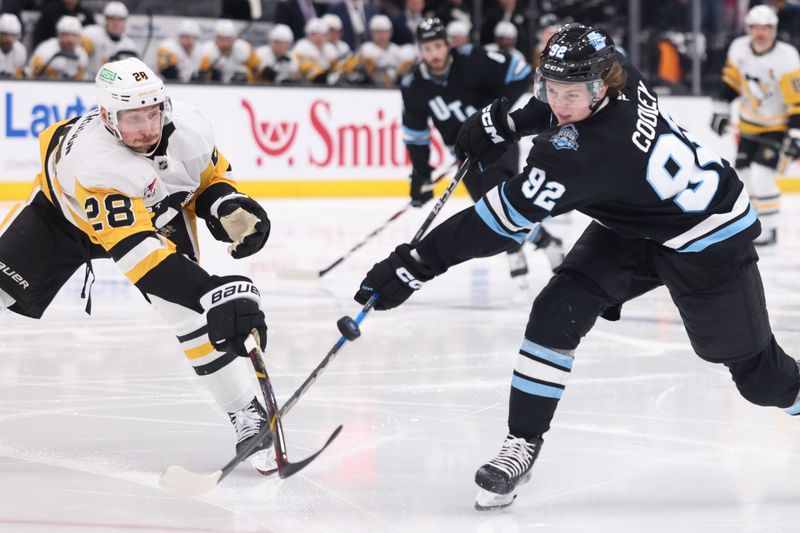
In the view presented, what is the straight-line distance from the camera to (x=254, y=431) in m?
2.80

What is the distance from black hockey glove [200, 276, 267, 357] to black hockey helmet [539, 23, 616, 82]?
744mm

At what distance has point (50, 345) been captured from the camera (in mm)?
4078

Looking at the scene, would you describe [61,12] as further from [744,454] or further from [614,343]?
[744,454]

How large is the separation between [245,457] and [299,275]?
3018 mm

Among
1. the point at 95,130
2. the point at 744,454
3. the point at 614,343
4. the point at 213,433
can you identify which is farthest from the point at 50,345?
the point at 744,454

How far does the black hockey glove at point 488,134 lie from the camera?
9.48ft

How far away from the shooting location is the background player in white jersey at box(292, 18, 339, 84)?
934 centimetres

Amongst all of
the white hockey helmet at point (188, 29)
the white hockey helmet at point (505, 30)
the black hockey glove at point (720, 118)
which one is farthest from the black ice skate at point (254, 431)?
the white hockey helmet at point (505, 30)

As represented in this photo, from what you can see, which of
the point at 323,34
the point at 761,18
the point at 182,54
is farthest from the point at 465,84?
the point at 323,34

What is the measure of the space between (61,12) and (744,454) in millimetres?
7174

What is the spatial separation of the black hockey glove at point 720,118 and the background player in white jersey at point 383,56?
333 centimetres

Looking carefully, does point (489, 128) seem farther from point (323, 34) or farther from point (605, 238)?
point (323, 34)

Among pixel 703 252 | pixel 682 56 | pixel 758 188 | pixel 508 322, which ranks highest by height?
pixel 703 252

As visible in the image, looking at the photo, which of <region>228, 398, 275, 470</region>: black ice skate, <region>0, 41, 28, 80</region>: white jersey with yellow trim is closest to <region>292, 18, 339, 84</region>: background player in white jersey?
<region>0, 41, 28, 80</region>: white jersey with yellow trim
